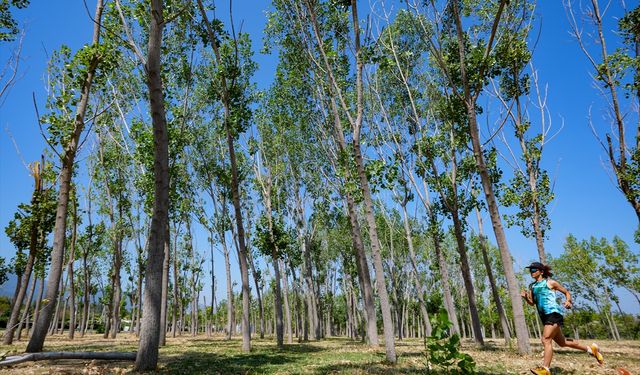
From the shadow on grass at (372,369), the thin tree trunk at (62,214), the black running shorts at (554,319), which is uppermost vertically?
the thin tree trunk at (62,214)

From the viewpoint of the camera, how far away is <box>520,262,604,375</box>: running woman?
6.10 m

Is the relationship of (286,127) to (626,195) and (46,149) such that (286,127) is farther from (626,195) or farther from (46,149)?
(626,195)

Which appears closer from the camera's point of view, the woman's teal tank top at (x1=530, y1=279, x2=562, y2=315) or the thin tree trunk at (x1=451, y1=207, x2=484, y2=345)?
the woman's teal tank top at (x1=530, y1=279, x2=562, y2=315)

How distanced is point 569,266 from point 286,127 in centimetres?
3298

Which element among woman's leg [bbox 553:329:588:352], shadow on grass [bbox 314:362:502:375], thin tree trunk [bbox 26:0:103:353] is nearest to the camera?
woman's leg [bbox 553:329:588:352]

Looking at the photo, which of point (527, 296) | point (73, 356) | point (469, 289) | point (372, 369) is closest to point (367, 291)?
point (469, 289)

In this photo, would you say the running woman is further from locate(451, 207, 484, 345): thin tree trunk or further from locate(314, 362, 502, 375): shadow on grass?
locate(451, 207, 484, 345): thin tree trunk

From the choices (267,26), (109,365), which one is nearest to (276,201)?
(267,26)

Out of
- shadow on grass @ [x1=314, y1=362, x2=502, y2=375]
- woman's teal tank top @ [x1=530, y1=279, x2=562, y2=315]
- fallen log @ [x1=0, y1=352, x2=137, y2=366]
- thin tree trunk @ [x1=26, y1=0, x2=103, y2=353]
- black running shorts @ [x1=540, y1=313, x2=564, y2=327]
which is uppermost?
thin tree trunk @ [x1=26, y1=0, x2=103, y2=353]

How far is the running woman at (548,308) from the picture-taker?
20.0 feet

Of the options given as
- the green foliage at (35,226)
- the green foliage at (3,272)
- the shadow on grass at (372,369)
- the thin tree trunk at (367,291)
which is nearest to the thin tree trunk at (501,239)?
the shadow on grass at (372,369)

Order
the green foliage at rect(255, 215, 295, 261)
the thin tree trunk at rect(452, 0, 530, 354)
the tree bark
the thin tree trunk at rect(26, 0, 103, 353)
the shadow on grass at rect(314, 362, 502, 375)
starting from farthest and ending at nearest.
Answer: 1. the green foliage at rect(255, 215, 295, 261)
2. the thin tree trunk at rect(452, 0, 530, 354)
3. the thin tree trunk at rect(26, 0, 103, 353)
4. the shadow on grass at rect(314, 362, 502, 375)
5. the tree bark

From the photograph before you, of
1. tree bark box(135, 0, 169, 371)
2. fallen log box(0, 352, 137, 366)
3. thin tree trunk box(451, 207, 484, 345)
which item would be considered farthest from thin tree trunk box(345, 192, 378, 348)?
fallen log box(0, 352, 137, 366)

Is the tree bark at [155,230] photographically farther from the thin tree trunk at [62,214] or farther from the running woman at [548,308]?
the running woman at [548,308]
